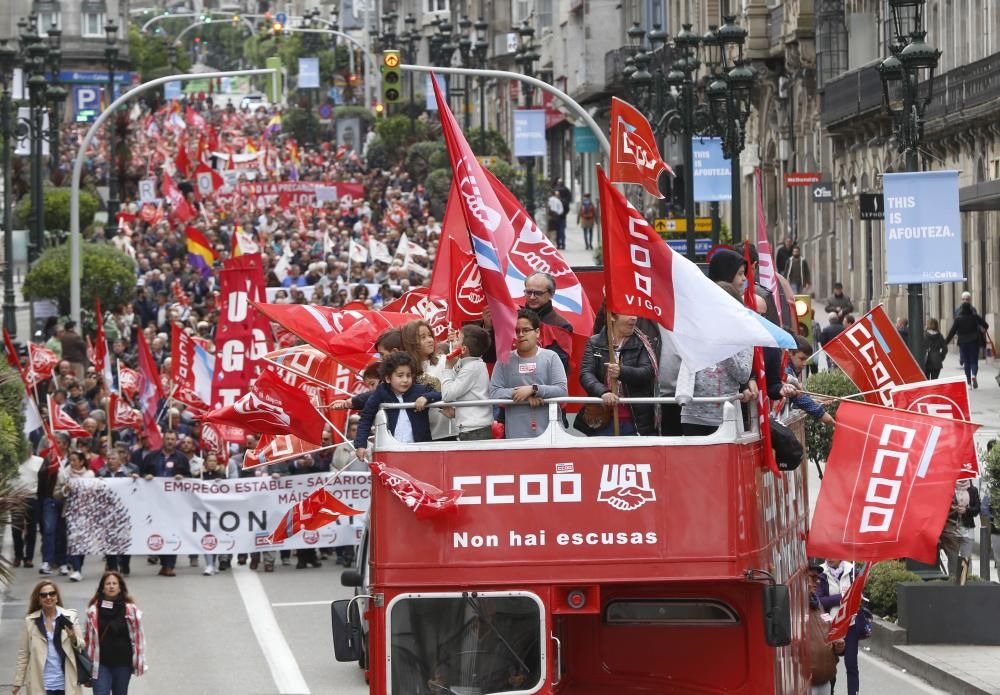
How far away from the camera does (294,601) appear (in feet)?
74.9

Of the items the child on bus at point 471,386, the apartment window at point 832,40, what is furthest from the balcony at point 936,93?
the child on bus at point 471,386

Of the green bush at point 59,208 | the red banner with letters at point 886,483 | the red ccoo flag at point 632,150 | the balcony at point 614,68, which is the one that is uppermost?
the balcony at point 614,68

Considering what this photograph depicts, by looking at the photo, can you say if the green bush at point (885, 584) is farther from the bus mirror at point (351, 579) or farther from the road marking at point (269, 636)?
the bus mirror at point (351, 579)

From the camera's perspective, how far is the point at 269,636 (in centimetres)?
2062

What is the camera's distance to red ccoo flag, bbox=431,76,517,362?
11.4m

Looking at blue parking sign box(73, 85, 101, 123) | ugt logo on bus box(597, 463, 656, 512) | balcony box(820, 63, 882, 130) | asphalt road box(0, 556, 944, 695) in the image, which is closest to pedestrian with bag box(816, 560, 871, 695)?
asphalt road box(0, 556, 944, 695)

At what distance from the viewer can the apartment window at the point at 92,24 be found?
457ft

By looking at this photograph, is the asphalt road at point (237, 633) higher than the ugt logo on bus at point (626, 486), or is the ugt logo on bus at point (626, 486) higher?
the ugt logo on bus at point (626, 486)

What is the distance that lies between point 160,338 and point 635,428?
2482 cm

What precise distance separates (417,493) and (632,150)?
278cm

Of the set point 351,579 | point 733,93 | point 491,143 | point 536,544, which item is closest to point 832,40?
point 491,143

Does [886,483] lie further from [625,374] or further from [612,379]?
[612,379]

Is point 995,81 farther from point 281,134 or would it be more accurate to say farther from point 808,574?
point 281,134

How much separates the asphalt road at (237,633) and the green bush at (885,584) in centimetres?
68
